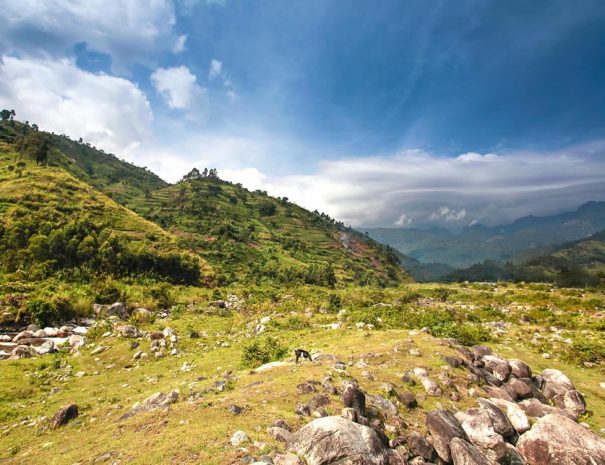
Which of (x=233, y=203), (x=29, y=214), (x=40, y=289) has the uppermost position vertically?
(x=233, y=203)

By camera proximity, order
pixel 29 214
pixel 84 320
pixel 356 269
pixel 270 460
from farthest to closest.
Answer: pixel 356 269 < pixel 29 214 < pixel 84 320 < pixel 270 460

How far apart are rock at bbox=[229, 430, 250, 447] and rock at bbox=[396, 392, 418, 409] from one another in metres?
6.36

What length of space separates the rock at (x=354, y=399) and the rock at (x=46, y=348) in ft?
74.5

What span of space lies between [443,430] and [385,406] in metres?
2.01

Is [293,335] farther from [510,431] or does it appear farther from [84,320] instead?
[84,320]

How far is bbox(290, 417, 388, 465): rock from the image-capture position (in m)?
8.95

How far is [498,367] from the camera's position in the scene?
16.9m

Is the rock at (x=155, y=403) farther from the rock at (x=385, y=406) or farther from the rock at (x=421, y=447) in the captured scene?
the rock at (x=421, y=447)

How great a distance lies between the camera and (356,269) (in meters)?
130

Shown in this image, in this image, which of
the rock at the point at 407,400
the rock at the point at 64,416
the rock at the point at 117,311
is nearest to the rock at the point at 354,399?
the rock at the point at 407,400

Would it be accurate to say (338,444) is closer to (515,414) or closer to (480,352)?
(515,414)

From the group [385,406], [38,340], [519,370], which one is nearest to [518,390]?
[519,370]

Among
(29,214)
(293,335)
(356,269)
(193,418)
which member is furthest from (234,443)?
(356,269)

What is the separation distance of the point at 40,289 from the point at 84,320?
276 inches
